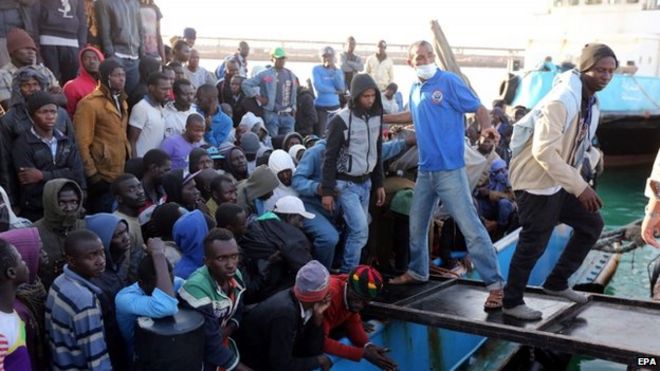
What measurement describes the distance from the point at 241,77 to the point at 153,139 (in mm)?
3763

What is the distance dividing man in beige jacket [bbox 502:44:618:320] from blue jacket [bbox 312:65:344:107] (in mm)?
6548

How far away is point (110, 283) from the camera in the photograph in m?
3.37

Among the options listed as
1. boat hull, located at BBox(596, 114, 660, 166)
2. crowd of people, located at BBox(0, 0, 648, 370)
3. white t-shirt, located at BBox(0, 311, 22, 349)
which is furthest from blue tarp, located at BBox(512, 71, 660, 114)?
white t-shirt, located at BBox(0, 311, 22, 349)

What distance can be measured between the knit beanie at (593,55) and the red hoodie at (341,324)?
2027 mm

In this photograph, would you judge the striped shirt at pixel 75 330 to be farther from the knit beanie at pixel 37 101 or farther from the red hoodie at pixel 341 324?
the knit beanie at pixel 37 101

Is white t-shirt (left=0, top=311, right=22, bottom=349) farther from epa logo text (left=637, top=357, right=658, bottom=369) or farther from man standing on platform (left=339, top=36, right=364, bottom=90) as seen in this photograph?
man standing on platform (left=339, top=36, right=364, bottom=90)

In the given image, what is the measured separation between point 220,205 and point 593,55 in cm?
259

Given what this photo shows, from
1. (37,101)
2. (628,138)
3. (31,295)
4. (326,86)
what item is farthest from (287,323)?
(628,138)

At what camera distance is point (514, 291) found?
4098 millimetres

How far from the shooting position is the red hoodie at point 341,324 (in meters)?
4.01

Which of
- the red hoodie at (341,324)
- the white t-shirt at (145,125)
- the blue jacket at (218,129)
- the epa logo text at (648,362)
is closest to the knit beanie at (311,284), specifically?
the red hoodie at (341,324)

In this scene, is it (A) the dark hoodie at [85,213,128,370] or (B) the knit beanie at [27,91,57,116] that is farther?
(B) the knit beanie at [27,91,57,116]

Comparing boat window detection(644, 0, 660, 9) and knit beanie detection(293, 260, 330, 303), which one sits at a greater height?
boat window detection(644, 0, 660, 9)

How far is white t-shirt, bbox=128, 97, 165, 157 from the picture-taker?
5523mm
